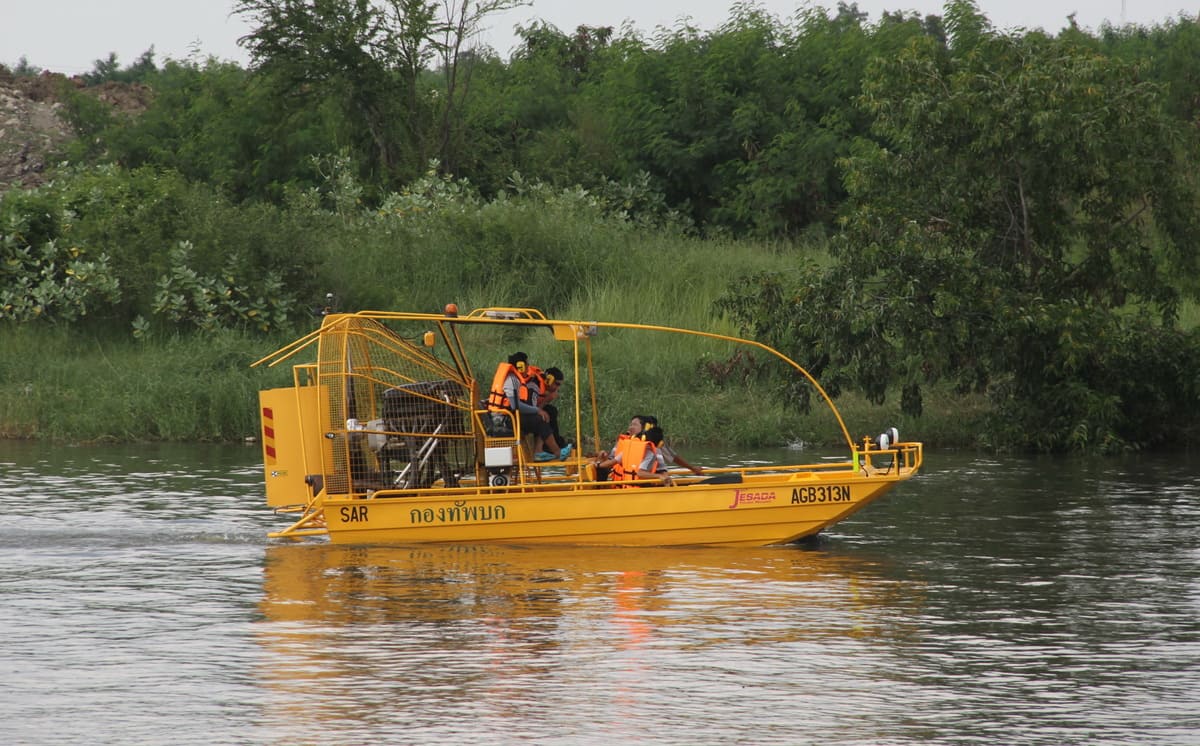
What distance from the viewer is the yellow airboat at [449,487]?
52.5 feet

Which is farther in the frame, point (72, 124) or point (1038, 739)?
point (72, 124)

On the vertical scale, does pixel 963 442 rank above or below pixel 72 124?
below

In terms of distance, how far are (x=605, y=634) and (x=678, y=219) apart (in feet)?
98.2

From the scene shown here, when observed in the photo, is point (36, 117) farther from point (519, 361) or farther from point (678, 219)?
point (519, 361)

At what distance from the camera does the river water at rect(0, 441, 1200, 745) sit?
32.2 ft

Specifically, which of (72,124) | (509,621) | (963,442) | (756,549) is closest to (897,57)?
(963,442)

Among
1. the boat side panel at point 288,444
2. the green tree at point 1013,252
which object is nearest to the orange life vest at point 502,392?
the boat side panel at point 288,444

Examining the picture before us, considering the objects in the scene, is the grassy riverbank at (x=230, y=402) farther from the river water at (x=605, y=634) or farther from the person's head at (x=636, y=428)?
the person's head at (x=636, y=428)

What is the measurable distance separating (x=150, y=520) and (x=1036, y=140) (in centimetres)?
1473

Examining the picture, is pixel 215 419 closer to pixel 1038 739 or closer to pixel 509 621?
pixel 509 621

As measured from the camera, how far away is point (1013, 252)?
2702 cm

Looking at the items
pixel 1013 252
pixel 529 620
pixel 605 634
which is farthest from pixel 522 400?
pixel 1013 252

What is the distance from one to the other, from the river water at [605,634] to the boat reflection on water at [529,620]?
4 centimetres

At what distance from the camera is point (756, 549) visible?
54.5ft
